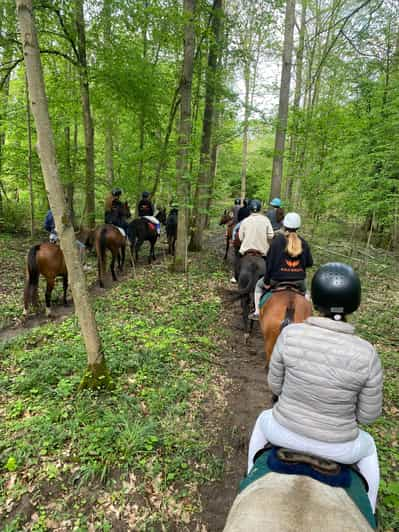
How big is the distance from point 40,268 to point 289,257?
5.45m

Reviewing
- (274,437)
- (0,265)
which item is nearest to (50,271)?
(0,265)

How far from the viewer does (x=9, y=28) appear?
8164mm

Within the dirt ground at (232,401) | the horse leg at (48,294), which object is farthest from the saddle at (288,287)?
the horse leg at (48,294)

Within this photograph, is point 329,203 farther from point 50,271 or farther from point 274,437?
point 274,437

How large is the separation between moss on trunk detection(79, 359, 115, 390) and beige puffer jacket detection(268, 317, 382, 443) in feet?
8.79

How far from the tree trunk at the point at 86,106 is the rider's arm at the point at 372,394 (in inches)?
437

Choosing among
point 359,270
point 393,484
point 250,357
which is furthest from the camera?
point 359,270

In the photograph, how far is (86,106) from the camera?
10.6m

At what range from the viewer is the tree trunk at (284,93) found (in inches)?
387

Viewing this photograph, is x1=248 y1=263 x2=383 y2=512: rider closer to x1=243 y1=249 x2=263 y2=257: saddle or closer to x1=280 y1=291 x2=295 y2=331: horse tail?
x1=280 y1=291 x2=295 y2=331: horse tail

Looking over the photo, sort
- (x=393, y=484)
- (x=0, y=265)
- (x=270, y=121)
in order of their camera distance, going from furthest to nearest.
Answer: (x=270, y=121) → (x=0, y=265) → (x=393, y=484)

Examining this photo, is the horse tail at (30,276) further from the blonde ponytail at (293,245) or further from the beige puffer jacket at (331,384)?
the beige puffer jacket at (331,384)

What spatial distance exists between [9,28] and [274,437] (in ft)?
37.0

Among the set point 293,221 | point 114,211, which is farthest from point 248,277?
point 114,211
